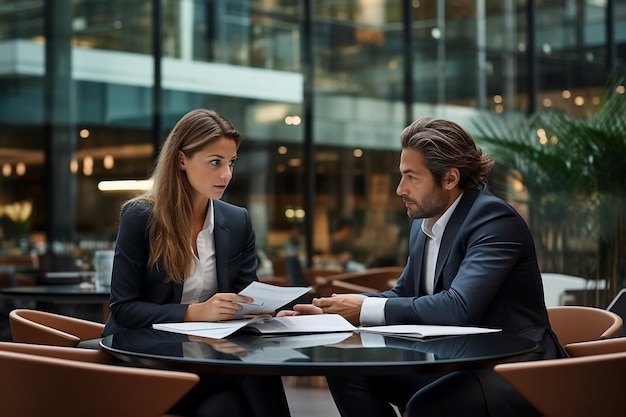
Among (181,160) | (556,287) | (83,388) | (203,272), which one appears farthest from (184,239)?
(556,287)

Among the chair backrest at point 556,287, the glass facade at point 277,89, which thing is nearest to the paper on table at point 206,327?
the chair backrest at point 556,287

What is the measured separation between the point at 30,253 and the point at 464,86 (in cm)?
526

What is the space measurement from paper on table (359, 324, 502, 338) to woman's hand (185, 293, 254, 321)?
377 millimetres

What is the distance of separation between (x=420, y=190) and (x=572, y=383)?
3.53 ft

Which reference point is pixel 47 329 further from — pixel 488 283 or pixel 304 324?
pixel 488 283

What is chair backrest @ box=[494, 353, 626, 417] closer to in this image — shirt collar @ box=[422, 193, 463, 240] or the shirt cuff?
the shirt cuff

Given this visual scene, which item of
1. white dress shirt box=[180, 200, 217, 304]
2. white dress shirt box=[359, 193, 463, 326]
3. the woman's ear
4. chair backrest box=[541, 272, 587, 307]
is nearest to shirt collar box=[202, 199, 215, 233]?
white dress shirt box=[180, 200, 217, 304]

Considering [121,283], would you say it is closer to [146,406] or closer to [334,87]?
[146,406]

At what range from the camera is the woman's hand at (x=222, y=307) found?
2.96 metres

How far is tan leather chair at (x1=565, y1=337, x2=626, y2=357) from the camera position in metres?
2.74

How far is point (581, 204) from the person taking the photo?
6.99 metres

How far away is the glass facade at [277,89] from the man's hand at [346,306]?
4.14m

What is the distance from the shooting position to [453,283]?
3.04 m

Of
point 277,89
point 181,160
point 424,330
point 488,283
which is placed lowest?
point 424,330
